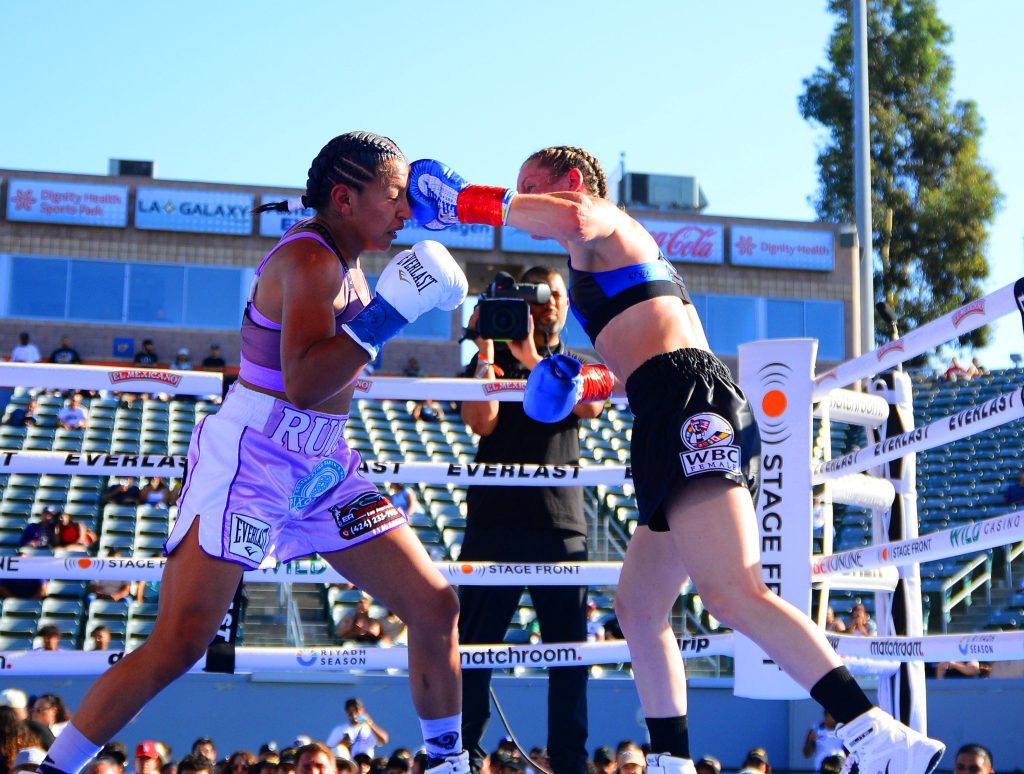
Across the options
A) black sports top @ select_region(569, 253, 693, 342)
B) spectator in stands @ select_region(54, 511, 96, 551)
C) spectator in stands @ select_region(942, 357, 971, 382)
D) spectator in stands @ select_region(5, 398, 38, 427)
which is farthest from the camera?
spectator in stands @ select_region(942, 357, 971, 382)

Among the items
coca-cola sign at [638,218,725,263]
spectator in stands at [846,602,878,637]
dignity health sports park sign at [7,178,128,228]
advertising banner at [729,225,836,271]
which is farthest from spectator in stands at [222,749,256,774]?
advertising banner at [729,225,836,271]

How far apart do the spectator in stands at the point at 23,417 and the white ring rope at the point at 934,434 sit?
11.6 meters

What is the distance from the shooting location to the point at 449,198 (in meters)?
2.88

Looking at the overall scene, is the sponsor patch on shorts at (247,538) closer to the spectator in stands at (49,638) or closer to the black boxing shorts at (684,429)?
the black boxing shorts at (684,429)

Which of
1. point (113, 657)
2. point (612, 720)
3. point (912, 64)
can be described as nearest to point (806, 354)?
point (113, 657)

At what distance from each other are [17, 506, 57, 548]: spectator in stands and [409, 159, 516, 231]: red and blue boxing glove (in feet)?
26.4

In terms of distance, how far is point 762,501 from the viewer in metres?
3.79

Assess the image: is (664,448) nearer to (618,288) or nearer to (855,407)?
(618,288)

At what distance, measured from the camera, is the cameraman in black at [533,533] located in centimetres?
389

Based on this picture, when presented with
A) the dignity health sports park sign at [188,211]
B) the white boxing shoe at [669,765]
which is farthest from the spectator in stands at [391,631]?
the dignity health sports park sign at [188,211]

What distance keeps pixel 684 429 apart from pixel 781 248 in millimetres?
22191

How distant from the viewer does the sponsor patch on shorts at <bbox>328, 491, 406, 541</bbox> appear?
9.66 feet

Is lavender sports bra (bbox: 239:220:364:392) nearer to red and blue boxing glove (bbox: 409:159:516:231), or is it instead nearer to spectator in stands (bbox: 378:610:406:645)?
red and blue boxing glove (bbox: 409:159:516:231)

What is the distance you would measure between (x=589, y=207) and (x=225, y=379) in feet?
4.37
